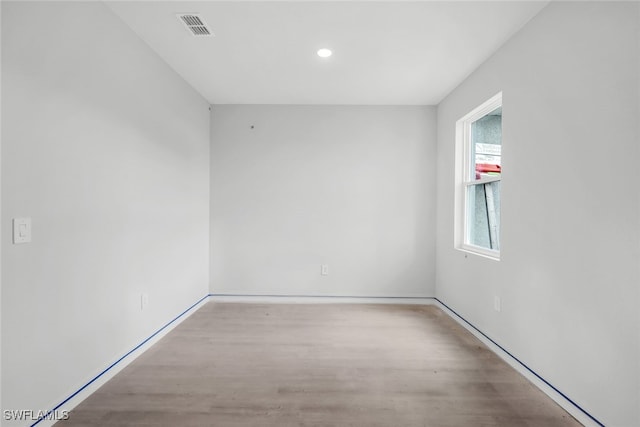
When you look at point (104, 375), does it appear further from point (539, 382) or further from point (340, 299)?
point (539, 382)

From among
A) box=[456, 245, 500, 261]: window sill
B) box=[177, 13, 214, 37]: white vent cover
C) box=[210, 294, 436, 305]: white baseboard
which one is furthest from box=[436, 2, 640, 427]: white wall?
box=[177, 13, 214, 37]: white vent cover

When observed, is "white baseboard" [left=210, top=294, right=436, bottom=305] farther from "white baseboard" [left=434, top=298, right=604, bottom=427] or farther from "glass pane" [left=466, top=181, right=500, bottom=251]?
"glass pane" [left=466, top=181, right=500, bottom=251]

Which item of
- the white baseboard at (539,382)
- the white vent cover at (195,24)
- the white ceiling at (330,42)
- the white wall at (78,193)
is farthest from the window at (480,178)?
the white wall at (78,193)

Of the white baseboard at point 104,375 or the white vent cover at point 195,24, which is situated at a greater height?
the white vent cover at point 195,24

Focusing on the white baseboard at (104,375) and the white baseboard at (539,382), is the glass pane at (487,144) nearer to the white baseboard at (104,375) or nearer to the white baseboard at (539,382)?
the white baseboard at (539,382)

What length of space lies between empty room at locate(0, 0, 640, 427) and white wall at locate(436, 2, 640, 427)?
1 cm

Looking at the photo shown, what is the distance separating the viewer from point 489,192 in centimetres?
293

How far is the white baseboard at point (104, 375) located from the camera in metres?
1.73

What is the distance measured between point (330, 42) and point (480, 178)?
1.95 m

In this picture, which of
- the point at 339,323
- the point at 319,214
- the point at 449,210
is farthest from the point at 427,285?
the point at 319,214

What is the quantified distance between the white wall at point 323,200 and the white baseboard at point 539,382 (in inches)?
48.2

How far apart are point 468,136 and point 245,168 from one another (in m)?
2.66

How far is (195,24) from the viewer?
2.24 meters

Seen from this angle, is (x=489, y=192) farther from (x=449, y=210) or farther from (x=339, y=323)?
(x=339, y=323)
